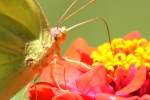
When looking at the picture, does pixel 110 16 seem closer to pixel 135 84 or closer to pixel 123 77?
pixel 123 77

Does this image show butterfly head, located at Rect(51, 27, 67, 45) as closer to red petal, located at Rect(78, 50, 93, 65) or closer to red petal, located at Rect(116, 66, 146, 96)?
red petal, located at Rect(78, 50, 93, 65)

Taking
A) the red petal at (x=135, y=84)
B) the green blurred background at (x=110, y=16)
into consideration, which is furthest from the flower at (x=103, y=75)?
the green blurred background at (x=110, y=16)

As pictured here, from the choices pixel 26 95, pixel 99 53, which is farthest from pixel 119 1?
pixel 26 95

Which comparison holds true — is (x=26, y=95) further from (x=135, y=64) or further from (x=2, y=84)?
(x=135, y=64)

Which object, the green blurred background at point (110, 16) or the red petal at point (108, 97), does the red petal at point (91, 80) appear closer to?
the red petal at point (108, 97)

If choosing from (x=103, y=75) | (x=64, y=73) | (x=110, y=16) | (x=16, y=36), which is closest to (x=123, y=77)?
(x=103, y=75)
